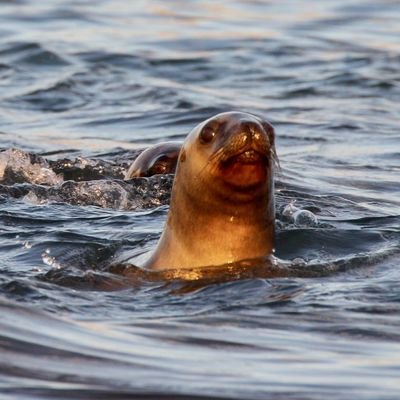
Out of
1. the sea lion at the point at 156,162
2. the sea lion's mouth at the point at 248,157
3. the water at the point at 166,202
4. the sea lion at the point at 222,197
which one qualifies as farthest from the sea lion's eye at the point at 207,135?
the sea lion at the point at 156,162

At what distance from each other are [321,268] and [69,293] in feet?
4.39

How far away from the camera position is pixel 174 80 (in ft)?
49.1

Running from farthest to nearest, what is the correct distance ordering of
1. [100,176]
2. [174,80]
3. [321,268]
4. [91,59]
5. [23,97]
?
[91,59] → [174,80] → [23,97] → [100,176] → [321,268]

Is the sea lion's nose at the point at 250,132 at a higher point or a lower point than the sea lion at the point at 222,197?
higher

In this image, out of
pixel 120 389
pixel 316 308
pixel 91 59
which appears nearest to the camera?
pixel 120 389

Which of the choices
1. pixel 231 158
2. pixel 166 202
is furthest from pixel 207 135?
pixel 166 202

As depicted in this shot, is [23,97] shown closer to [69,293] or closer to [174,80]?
[174,80]

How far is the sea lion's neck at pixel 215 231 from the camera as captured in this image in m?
6.43

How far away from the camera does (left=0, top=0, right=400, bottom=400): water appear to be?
505 cm

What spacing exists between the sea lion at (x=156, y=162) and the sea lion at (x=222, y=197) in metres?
2.61

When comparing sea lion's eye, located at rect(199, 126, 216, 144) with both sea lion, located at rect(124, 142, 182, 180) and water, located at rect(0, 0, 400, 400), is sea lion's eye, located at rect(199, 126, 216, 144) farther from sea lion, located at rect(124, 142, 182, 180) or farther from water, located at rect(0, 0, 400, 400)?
sea lion, located at rect(124, 142, 182, 180)

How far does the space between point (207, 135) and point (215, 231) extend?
473mm

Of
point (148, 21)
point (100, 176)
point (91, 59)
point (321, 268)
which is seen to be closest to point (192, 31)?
point (148, 21)

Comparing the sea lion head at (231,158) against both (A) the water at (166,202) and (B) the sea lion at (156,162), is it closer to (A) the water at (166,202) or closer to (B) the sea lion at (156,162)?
(A) the water at (166,202)
